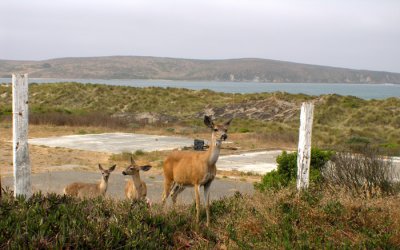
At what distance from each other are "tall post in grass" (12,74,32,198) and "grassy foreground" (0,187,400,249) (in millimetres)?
385

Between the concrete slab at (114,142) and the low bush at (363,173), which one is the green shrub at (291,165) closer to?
the low bush at (363,173)

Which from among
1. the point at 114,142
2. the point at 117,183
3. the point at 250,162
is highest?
the point at 117,183

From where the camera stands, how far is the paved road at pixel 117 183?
1594 centimetres

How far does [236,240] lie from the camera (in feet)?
26.3

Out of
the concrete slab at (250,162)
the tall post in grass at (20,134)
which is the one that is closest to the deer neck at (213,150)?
the tall post in grass at (20,134)

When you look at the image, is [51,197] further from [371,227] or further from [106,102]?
[106,102]

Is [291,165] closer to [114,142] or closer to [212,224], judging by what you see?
[212,224]

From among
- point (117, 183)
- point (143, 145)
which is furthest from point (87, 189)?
point (143, 145)

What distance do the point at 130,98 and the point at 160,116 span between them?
21009 millimetres

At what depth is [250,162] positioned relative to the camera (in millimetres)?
24312

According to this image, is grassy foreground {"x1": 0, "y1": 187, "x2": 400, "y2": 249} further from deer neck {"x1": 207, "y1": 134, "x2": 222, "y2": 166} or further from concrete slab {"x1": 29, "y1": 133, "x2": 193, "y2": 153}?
concrete slab {"x1": 29, "y1": 133, "x2": 193, "y2": 153}

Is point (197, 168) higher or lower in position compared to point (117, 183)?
higher

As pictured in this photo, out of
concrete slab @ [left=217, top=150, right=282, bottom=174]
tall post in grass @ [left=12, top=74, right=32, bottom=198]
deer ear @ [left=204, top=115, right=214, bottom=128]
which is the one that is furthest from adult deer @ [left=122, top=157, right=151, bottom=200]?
concrete slab @ [left=217, top=150, right=282, bottom=174]

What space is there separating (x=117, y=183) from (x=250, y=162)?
26.5 ft
